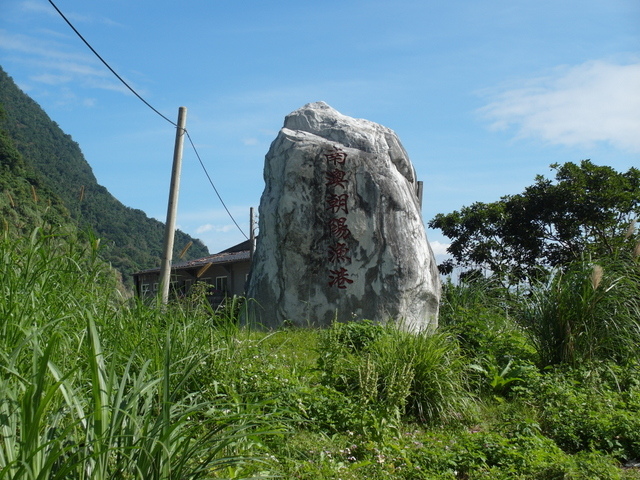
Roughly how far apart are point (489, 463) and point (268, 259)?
17.2 ft

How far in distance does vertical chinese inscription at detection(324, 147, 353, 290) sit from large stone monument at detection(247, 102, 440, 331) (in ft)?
0.04

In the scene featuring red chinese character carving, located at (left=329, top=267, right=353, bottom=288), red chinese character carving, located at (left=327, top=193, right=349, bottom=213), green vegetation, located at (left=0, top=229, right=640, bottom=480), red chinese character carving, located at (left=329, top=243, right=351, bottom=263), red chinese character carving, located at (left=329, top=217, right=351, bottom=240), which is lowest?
green vegetation, located at (left=0, top=229, right=640, bottom=480)

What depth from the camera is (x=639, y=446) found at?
430 cm

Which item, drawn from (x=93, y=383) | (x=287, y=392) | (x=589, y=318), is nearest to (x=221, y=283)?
(x=589, y=318)

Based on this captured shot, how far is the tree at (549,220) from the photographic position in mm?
14422

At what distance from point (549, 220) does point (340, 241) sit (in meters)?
8.54

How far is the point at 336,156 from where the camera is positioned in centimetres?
860

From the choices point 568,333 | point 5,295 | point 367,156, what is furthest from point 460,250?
point 5,295

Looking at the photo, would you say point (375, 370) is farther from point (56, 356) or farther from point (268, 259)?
point (268, 259)

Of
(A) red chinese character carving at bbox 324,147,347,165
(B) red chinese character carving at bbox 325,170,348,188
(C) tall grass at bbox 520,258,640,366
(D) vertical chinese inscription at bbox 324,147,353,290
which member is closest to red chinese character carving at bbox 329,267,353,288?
(D) vertical chinese inscription at bbox 324,147,353,290

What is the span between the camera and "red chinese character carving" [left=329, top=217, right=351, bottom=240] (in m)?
8.43

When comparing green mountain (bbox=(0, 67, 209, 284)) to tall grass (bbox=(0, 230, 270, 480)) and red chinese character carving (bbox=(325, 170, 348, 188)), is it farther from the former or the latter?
tall grass (bbox=(0, 230, 270, 480))

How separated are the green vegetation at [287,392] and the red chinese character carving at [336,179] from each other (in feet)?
8.94

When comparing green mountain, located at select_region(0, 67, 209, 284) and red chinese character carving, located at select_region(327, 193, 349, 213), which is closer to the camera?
red chinese character carving, located at select_region(327, 193, 349, 213)
